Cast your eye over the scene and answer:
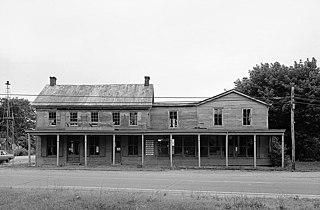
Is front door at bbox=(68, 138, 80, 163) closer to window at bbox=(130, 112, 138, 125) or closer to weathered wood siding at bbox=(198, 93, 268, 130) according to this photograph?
window at bbox=(130, 112, 138, 125)

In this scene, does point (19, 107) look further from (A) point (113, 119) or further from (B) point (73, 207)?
(B) point (73, 207)

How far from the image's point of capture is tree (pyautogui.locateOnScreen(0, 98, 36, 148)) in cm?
9097

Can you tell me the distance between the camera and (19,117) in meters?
95.9

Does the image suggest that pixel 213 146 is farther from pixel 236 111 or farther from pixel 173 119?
pixel 173 119

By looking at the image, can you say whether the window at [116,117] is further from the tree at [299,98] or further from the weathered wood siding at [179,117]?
the tree at [299,98]

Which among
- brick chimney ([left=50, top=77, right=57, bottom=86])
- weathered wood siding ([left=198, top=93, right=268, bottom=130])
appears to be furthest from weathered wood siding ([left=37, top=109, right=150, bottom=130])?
weathered wood siding ([left=198, top=93, right=268, bottom=130])

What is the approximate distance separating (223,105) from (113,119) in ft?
33.6

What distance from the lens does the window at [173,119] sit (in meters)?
37.2

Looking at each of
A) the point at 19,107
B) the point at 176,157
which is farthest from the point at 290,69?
the point at 19,107

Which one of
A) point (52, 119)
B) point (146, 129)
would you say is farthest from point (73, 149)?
point (146, 129)

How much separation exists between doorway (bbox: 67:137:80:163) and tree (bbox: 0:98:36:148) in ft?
183

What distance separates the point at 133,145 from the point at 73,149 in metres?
5.69

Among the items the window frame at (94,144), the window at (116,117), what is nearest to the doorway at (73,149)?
the window frame at (94,144)

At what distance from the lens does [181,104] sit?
122 ft
